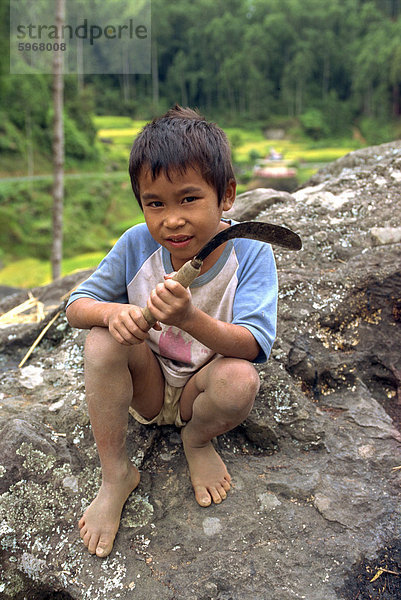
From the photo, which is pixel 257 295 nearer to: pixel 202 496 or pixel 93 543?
pixel 202 496

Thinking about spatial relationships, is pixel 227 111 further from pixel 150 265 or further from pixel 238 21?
pixel 150 265

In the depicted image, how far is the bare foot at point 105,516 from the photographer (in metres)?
1.61

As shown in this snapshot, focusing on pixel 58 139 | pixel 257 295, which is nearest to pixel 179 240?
pixel 257 295

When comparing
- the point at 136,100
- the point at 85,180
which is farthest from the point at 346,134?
the point at 85,180

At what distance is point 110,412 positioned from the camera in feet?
5.40

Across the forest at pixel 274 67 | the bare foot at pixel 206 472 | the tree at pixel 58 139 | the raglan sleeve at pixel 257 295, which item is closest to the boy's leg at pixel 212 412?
the bare foot at pixel 206 472

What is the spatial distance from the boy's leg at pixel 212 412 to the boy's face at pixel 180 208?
1.31 feet

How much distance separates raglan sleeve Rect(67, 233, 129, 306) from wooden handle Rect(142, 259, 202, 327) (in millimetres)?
375

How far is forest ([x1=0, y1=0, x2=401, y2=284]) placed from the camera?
3553 cm

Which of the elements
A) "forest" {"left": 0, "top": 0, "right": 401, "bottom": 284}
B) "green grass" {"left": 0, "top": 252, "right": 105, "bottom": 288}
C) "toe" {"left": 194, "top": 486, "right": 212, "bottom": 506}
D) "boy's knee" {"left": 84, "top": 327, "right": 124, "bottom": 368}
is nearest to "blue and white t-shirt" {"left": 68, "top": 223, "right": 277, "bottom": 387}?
"boy's knee" {"left": 84, "top": 327, "right": 124, "bottom": 368}

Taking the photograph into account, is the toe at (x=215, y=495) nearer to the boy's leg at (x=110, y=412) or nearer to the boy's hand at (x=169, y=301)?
the boy's leg at (x=110, y=412)

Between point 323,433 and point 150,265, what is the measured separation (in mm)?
941

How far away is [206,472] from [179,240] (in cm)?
80

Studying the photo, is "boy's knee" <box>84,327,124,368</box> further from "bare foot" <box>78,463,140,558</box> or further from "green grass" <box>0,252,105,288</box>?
"green grass" <box>0,252,105,288</box>
